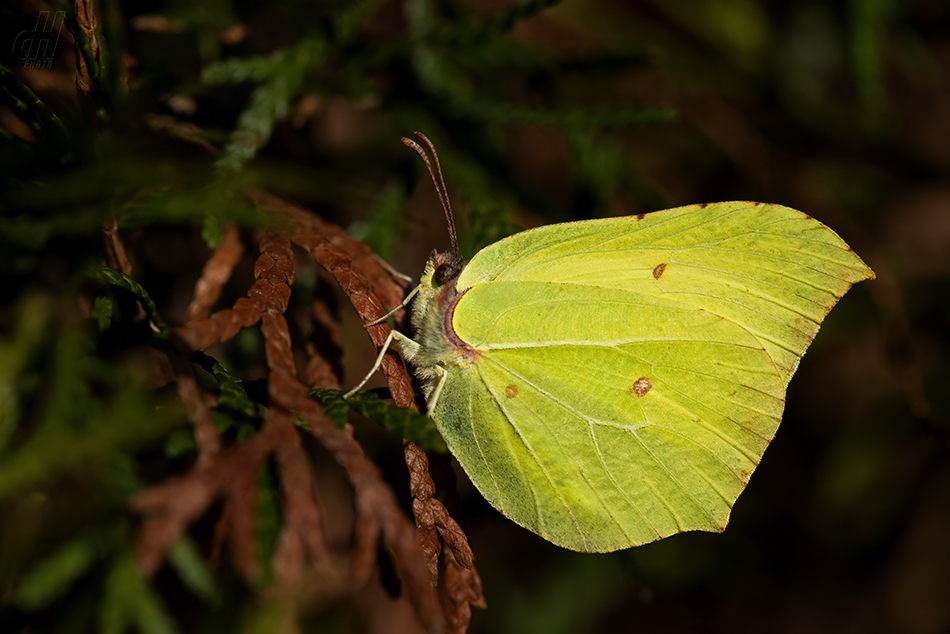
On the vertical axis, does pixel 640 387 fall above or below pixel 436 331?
below

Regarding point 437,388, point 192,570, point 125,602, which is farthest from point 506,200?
point 125,602

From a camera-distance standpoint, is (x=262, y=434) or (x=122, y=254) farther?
(x=122, y=254)

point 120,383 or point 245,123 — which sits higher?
point 245,123

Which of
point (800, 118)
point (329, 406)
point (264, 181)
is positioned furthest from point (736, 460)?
point (800, 118)

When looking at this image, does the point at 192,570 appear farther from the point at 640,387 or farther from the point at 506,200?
the point at 506,200

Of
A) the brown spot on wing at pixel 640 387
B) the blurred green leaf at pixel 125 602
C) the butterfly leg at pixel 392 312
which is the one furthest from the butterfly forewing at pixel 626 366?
the blurred green leaf at pixel 125 602

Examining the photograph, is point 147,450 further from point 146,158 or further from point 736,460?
point 736,460

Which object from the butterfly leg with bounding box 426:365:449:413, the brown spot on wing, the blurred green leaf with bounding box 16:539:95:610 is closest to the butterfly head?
the butterfly leg with bounding box 426:365:449:413
